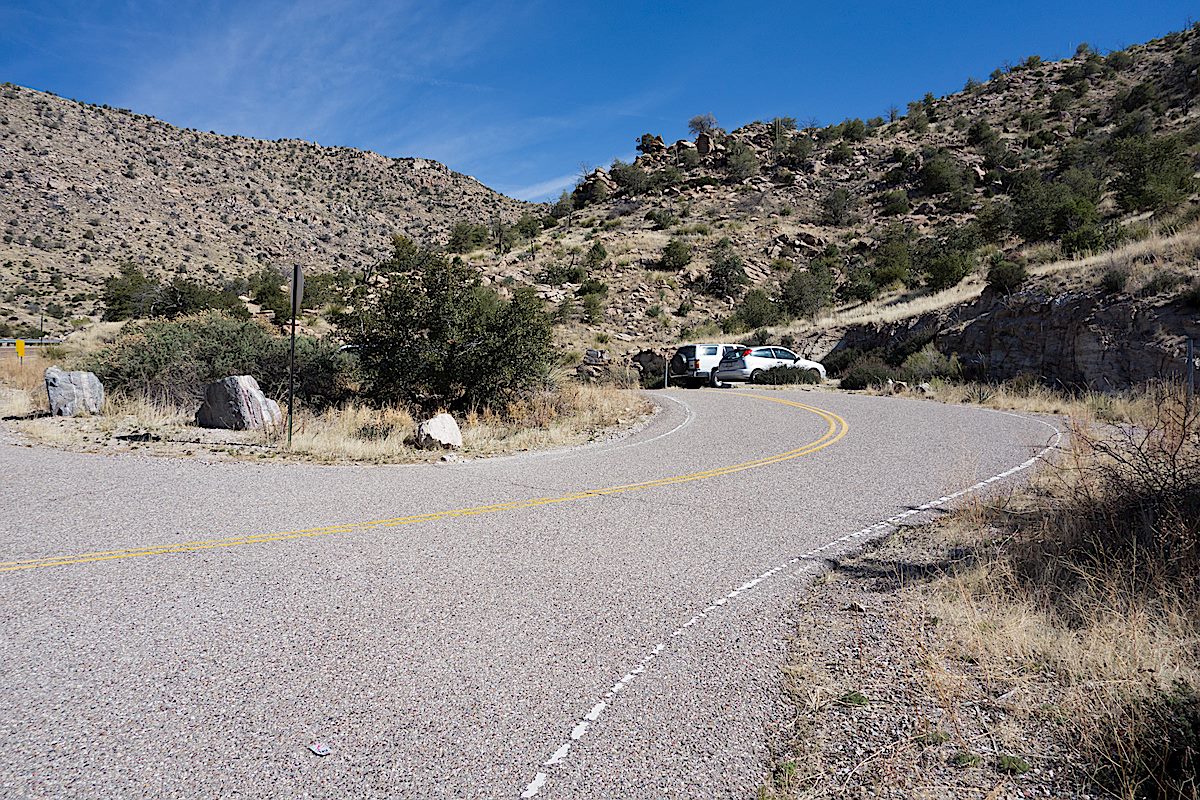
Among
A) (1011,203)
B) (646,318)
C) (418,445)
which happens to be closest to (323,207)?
(646,318)

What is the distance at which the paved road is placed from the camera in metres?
3.16

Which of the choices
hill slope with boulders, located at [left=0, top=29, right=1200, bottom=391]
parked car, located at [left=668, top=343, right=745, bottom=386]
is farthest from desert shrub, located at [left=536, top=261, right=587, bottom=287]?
parked car, located at [left=668, top=343, right=745, bottom=386]

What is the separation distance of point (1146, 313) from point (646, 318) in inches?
1005

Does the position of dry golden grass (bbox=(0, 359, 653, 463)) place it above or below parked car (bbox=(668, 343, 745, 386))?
→ below

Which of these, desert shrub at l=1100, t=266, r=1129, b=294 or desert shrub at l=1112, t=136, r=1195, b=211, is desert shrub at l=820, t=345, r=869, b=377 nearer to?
desert shrub at l=1100, t=266, r=1129, b=294

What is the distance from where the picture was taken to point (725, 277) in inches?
1832

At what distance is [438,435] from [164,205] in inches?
2499

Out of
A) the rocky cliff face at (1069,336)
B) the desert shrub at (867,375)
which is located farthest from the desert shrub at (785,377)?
the rocky cliff face at (1069,336)

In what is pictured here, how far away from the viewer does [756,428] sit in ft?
50.7

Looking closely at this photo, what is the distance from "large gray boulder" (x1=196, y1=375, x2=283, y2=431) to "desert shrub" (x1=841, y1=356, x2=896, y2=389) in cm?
2098

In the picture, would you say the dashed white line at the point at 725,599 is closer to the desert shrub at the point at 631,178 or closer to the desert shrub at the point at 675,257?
the desert shrub at the point at 675,257

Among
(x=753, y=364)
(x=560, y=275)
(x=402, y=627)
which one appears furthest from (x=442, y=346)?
(x=560, y=275)

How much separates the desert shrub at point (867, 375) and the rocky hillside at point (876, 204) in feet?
17.8

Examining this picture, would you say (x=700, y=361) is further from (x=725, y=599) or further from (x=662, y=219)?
(x=662, y=219)
